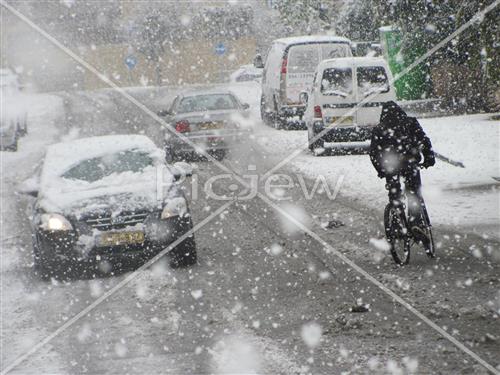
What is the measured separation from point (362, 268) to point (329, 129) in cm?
949

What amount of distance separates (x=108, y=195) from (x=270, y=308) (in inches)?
110

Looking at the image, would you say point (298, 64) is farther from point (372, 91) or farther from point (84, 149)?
point (84, 149)

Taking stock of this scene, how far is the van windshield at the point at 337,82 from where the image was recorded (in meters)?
18.6

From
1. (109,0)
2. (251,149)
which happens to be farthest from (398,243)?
(109,0)

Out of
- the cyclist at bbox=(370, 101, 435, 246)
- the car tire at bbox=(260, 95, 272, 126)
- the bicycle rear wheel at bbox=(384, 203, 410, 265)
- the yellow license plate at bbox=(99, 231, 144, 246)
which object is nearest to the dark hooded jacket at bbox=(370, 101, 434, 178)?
the cyclist at bbox=(370, 101, 435, 246)

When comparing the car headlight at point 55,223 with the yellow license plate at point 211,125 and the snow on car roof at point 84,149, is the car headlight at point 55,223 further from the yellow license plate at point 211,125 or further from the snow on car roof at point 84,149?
the yellow license plate at point 211,125

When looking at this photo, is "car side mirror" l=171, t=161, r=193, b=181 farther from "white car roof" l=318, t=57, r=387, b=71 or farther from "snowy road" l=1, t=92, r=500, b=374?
"white car roof" l=318, t=57, r=387, b=71

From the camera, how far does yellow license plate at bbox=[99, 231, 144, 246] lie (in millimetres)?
9586

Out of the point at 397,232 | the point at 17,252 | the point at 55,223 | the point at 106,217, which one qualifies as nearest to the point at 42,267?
the point at 55,223

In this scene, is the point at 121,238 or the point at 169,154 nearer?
the point at 121,238

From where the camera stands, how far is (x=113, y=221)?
9625 millimetres

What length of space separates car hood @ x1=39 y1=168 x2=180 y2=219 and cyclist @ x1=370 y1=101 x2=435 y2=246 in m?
2.56

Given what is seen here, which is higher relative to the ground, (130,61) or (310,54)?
(310,54)

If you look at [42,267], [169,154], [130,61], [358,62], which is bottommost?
[130,61]
